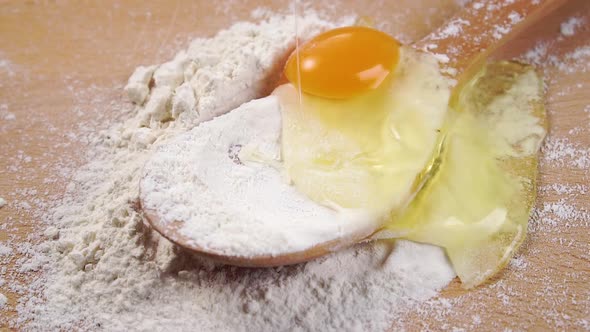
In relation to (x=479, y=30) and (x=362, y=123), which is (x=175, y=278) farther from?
(x=479, y=30)

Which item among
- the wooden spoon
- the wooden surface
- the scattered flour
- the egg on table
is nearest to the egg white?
the egg on table

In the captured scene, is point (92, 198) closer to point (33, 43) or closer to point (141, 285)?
point (141, 285)

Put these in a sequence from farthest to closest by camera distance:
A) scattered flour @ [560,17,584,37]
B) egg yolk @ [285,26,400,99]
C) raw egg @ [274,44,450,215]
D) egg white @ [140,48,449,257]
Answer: scattered flour @ [560,17,584,37], egg yolk @ [285,26,400,99], raw egg @ [274,44,450,215], egg white @ [140,48,449,257]

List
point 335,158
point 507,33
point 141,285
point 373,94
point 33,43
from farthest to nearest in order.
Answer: point 33,43, point 507,33, point 373,94, point 335,158, point 141,285

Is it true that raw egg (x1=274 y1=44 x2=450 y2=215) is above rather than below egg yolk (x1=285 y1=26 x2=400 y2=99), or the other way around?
below

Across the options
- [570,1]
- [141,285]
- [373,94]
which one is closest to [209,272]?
[141,285]

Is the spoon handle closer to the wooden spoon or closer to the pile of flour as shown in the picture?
the wooden spoon
